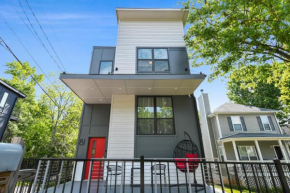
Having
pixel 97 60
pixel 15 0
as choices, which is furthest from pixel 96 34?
pixel 15 0

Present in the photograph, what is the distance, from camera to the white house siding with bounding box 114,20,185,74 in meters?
6.37

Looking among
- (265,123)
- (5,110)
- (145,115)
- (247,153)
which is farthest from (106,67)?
(265,123)

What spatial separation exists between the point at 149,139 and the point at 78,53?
789 centimetres

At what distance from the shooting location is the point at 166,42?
682 cm

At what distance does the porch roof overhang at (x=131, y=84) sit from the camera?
4883 mm

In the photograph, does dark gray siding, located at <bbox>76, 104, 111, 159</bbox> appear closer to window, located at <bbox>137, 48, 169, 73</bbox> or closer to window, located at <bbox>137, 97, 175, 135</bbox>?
window, located at <bbox>137, 97, 175, 135</bbox>

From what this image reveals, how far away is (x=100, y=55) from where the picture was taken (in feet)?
24.5

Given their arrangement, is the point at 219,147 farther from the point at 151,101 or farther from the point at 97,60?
the point at 97,60

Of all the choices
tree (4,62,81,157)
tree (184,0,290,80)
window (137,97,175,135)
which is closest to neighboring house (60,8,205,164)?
window (137,97,175,135)

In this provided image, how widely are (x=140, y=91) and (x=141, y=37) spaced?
9.97ft

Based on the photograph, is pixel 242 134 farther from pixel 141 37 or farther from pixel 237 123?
pixel 141 37

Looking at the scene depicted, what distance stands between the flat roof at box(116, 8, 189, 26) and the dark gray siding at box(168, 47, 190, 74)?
2.12 meters

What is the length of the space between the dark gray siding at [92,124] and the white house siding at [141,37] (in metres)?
2.53

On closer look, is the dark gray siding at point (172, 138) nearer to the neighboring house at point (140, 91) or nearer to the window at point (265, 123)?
the neighboring house at point (140, 91)
